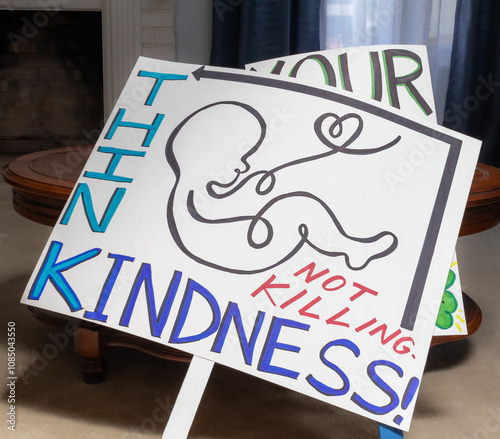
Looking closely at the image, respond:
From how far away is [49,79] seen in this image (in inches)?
134

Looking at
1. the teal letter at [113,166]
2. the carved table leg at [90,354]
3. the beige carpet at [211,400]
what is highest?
the teal letter at [113,166]

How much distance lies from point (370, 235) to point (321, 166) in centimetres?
12

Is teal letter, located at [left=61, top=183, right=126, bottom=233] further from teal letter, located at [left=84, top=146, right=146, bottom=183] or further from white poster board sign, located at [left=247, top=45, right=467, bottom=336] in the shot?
white poster board sign, located at [left=247, top=45, right=467, bottom=336]

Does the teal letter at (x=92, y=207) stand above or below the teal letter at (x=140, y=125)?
below

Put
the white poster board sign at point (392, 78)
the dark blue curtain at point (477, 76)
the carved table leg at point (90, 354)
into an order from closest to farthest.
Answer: the white poster board sign at point (392, 78) → the carved table leg at point (90, 354) → the dark blue curtain at point (477, 76)

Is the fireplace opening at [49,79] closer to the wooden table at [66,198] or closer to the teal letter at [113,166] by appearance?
the wooden table at [66,198]

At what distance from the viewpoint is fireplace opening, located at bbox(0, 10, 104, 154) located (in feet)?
11.0

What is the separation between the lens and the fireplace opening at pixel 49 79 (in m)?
3.34

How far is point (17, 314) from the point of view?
4.98 feet

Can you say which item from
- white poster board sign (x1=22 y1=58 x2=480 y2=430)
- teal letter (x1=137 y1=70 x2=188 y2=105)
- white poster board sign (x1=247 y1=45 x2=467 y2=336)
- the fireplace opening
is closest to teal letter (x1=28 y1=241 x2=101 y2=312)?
white poster board sign (x1=22 y1=58 x2=480 y2=430)

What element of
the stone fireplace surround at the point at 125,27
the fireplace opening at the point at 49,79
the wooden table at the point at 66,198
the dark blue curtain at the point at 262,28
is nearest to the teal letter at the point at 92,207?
the wooden table at the point at 66,198

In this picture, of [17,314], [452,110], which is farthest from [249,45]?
[17,314]

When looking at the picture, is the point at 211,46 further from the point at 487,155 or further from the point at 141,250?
the point at 141,250

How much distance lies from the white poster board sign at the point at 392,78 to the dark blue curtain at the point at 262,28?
1.88 meters
